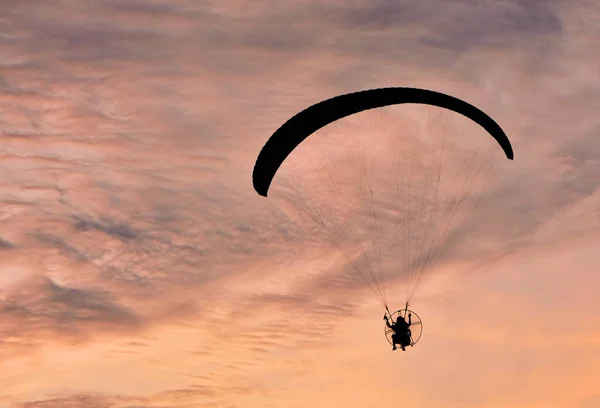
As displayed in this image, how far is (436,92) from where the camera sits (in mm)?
33531

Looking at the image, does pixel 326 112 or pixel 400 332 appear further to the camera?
pixel 400 332

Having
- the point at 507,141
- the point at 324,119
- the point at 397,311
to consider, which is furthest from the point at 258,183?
the point at 507,141

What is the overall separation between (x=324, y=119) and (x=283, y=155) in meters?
2.12

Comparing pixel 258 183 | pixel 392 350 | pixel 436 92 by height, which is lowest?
pixel 392 350

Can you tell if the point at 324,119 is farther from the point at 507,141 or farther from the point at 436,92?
the point at 507,141

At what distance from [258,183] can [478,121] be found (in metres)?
9.10

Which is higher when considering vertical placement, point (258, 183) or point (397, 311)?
point (258, 183)

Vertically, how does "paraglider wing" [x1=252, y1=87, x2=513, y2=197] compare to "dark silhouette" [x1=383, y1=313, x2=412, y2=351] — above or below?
above

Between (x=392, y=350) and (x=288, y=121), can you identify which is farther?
(x=392, y=350)

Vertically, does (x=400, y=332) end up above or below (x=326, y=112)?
below

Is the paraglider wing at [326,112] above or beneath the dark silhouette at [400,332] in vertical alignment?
above

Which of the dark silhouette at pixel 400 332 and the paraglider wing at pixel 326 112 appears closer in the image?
the paraglider wing at pixel 326 112

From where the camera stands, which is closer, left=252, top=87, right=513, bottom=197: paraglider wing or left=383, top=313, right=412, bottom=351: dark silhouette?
left=252, top=87, right=513, bottom=197: paraglider wing

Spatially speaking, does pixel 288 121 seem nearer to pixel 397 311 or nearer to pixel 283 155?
pixel 283 155
